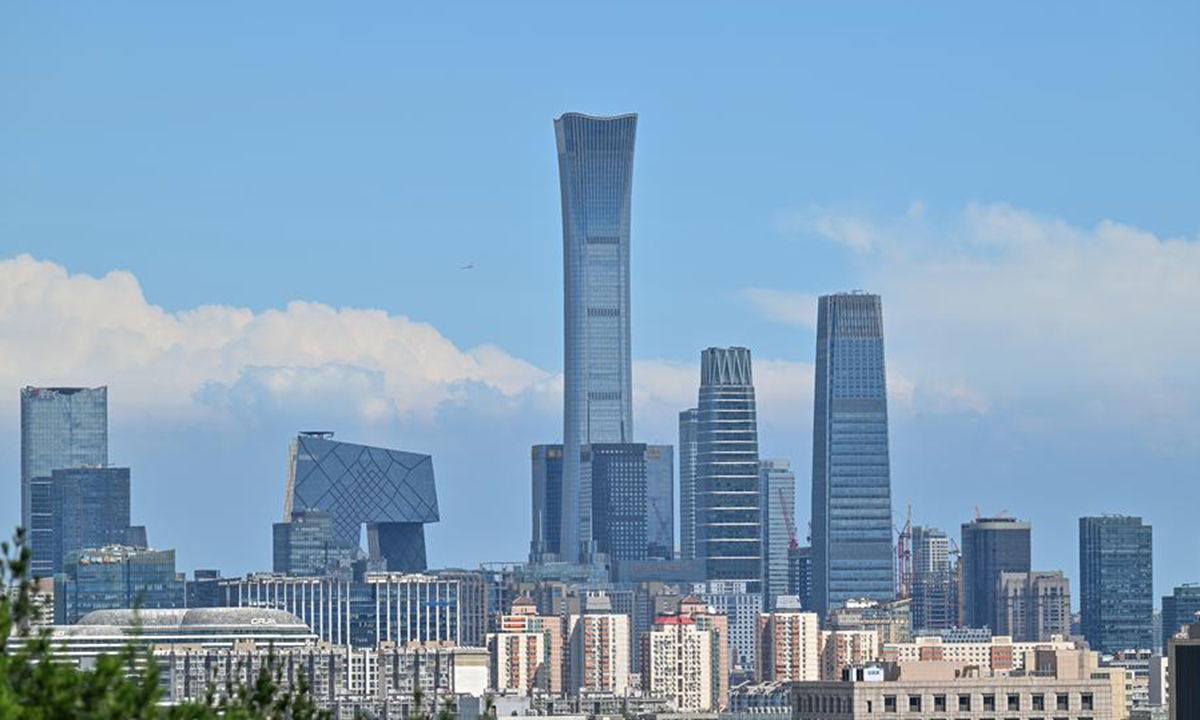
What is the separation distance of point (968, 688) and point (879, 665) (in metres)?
8.04

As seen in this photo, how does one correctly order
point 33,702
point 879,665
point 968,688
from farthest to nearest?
1. point 879,665
2. point 968,688
3. point 33,702

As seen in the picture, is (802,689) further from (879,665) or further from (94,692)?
(94,692)

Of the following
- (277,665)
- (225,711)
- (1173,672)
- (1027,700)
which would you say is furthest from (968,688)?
(225,711)

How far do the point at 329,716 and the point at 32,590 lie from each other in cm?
661

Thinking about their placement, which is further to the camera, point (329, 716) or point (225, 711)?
point (329, 716)

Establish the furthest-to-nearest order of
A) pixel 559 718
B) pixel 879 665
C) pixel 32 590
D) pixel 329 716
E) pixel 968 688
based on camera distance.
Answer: pixel 559 718
pixel 879 665
pixel 968 688
pixel 329 716
pixel 32 590

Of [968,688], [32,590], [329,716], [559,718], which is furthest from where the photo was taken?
[559,718]

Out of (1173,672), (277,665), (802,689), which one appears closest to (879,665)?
(802,689)

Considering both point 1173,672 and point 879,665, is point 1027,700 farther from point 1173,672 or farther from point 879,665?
point 1173,672

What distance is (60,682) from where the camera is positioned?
103ft

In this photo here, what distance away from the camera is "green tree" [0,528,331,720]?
3108 centimetres

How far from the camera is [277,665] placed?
4228cm

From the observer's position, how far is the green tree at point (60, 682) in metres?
31.1

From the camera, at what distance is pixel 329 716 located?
39938 millimetres
